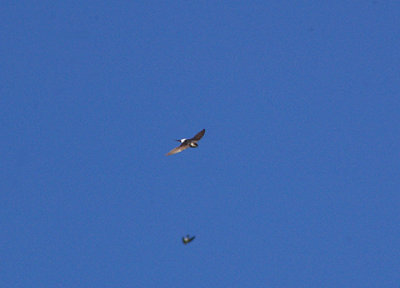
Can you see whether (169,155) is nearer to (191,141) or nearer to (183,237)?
(191,141)

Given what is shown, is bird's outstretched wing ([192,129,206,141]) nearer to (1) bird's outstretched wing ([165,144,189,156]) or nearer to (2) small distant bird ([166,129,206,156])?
(2) small distant bird ([166,129,206,156])

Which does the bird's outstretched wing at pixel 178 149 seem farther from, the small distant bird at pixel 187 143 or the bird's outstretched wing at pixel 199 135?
the bird's outstretched wing at pixel 199 135

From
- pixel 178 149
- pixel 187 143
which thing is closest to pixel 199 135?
pixel 187 143

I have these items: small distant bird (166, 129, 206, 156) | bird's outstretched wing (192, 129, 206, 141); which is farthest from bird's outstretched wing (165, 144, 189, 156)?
bird's outstretched wing (192, 129, 206, 141)

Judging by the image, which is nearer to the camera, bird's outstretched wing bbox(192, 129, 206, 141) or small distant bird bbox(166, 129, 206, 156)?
small distant bird bbox(166, 129, 206, 156)

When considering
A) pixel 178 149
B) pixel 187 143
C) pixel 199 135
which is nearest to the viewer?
pixel 178 149

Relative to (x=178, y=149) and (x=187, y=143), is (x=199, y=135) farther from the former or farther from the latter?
(x=178, y=149)

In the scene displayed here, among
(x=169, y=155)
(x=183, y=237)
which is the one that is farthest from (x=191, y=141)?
(x=183, y=237)

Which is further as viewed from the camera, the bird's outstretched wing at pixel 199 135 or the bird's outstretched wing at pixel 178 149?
the bird's outstretched wing at pixel 199 135

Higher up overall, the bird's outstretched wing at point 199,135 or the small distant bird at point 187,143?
the bird's outstretched wing at point 199,135

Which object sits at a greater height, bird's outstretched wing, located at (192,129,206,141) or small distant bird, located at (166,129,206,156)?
bird's outstretched wing, located at (192,129,206,141)

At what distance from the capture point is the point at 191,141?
213 ft

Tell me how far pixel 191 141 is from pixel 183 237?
1609 cm

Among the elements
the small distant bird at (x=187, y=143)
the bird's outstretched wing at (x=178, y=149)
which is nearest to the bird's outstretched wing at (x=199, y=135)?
the small distant bird at (x=187, y=143)
